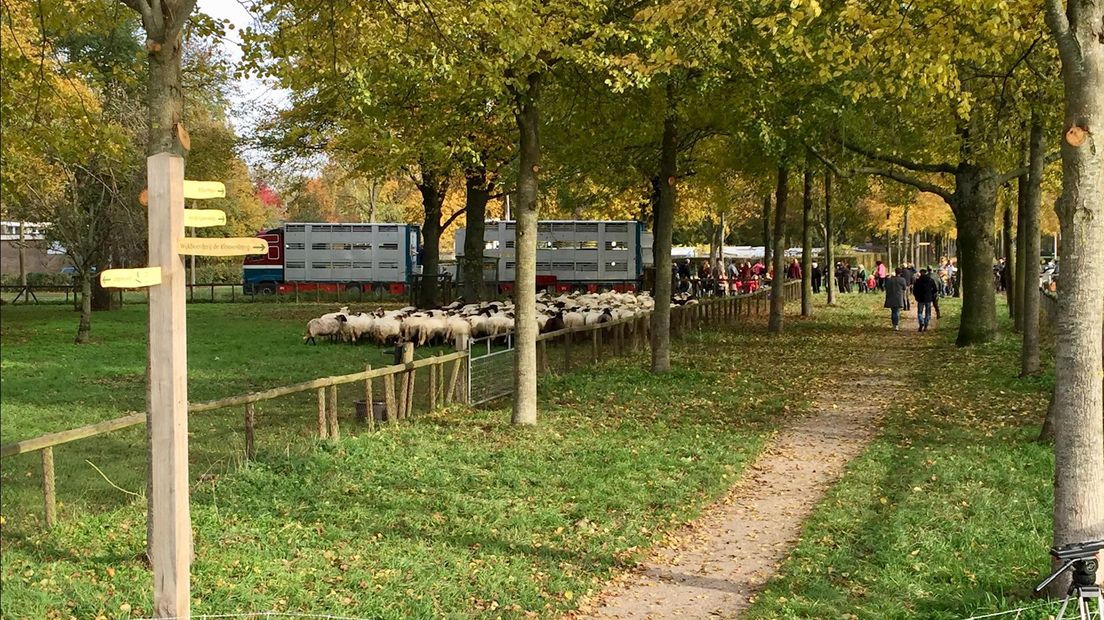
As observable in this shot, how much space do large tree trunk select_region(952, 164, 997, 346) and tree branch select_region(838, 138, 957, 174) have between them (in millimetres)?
416

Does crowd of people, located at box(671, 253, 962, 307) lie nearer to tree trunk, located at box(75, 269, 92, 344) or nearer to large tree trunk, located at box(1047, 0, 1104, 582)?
tree trunk, located at box(75, 269, 92, 344)

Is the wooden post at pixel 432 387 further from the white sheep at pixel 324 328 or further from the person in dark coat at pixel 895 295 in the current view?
the person in dark coat at pixel 895 295

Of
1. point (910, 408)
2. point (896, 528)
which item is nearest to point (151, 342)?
point (896, 528)

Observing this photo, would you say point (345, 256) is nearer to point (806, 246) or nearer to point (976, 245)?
point (806, 246)

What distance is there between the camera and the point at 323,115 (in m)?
23.0

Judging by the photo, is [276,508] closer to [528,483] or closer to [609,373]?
[528,483]

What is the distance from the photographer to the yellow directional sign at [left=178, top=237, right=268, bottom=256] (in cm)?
510

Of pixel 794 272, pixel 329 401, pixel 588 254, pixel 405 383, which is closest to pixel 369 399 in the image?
pixel 405 383

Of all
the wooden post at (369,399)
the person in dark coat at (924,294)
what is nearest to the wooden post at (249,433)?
the wooden post at (369,399)

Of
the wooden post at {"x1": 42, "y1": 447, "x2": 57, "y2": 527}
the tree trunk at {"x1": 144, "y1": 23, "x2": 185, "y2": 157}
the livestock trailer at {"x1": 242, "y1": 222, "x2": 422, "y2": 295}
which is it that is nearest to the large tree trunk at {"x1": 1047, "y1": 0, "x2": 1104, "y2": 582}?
the tree trunk at {"x1": 144, "y1": 23, "x2": 185, "y2": 157}

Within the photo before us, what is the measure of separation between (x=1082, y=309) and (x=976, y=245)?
1663 cm

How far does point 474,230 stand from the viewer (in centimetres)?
2925

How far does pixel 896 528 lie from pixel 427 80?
7.46 meters

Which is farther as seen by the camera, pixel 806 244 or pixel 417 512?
pixel 806 244
